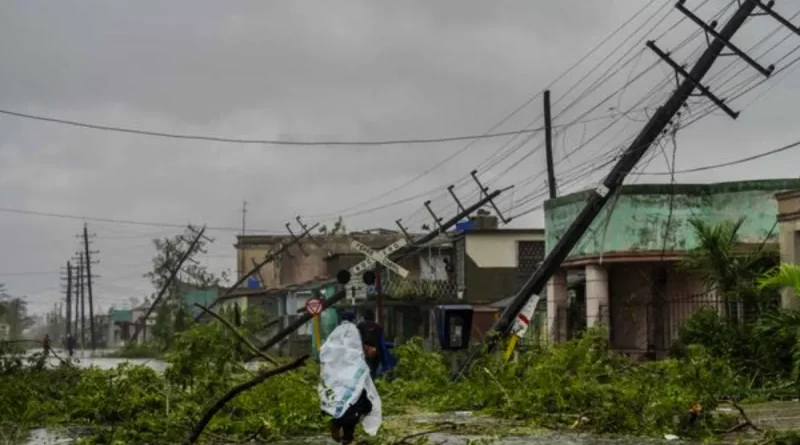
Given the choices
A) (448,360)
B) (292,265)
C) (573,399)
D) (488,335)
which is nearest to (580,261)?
(448,360)

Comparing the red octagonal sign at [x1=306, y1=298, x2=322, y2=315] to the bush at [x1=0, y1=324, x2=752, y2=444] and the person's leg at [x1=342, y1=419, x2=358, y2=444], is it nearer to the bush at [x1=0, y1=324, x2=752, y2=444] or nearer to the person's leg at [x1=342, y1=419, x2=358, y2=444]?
the bush at [x1=0, y1=324, x2=752, y2=444]

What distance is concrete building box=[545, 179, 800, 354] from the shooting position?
30703mm

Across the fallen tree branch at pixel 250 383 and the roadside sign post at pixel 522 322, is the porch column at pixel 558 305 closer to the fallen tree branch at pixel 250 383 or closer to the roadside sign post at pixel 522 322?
the roadside sign post at pixel 522 322

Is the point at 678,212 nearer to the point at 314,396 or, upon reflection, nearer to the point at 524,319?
the point at 524,319

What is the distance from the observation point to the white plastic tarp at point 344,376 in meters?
13.5

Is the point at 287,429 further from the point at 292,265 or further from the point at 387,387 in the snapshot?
the point at 292,265

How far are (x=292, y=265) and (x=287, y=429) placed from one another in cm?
6565

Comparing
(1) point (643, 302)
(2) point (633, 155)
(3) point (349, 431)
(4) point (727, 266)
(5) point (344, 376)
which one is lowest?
(3) point (349, 431)

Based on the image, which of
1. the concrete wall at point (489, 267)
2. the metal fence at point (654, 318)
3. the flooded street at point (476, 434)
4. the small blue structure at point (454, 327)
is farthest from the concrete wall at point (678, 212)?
the concrete wall at point (489, 267)

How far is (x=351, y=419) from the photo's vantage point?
13.6 meters

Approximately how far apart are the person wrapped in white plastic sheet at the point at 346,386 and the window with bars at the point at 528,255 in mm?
34076

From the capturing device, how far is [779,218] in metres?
25.4

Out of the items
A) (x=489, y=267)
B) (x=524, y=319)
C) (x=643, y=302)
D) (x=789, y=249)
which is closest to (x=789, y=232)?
(x=789, y=249)

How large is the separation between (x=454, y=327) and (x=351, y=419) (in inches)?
531
